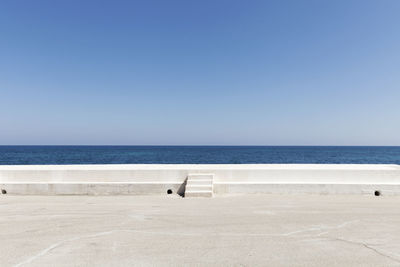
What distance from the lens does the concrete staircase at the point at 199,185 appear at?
7320 millimetres

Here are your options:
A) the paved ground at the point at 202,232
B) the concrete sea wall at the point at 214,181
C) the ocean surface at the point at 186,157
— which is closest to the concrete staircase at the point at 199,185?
the concrete sea wall at the point at 214,181

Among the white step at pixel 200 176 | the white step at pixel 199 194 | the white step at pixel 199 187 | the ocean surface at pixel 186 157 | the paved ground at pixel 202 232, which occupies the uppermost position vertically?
the white step at pixel 200 176

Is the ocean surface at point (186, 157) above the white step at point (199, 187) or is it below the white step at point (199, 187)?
below

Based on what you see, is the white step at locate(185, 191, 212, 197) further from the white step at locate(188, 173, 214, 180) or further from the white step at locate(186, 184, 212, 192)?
the white step at locate(188, 173, 214, 180)

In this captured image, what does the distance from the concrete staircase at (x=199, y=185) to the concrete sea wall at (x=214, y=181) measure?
267 mm

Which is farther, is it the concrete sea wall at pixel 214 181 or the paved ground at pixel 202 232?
the concrete sea wall at pixel 214 181

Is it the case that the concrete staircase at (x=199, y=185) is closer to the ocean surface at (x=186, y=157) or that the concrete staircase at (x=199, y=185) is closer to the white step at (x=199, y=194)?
the white step at (x=199, y=194)

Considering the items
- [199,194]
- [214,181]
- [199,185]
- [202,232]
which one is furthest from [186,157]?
[202,232]

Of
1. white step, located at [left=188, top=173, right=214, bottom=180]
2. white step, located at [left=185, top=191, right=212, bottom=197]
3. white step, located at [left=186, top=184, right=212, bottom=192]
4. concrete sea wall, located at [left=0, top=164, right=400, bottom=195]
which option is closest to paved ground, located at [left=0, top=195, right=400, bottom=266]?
white step, located at [left=185, top=191, right=212, bottom=197]

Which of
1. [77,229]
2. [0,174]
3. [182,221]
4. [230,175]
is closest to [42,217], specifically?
[77,229]

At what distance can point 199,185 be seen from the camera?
7.66m

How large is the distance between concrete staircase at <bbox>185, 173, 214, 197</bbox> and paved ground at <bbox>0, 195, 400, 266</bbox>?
0.47 m

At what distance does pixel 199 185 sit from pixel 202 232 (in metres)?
3.27

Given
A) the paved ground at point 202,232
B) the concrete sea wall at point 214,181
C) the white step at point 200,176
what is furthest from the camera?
the white step at point 200,176
